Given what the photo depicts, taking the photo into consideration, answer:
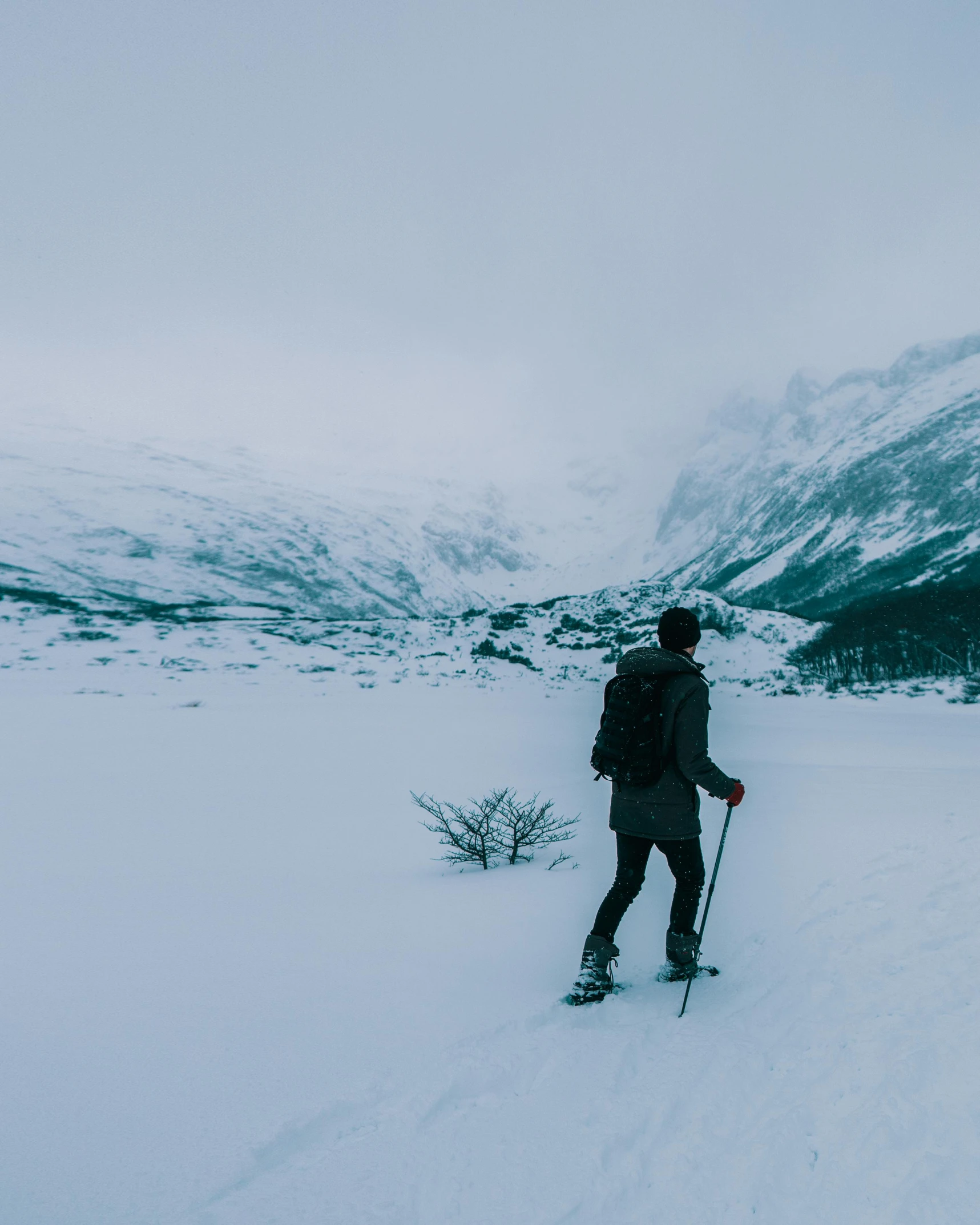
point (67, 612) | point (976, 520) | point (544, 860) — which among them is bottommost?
point (544, 860)

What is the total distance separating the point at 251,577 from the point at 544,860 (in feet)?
404

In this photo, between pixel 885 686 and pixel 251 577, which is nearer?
pixel 885 686

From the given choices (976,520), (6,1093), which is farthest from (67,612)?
(976,520)

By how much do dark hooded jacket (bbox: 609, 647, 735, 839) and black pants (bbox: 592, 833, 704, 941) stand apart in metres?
0.07

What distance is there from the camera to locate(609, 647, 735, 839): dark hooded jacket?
3498 mm

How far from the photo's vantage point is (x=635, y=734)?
3543 mm

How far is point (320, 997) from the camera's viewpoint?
3617 millimetres

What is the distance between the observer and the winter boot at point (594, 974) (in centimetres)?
361

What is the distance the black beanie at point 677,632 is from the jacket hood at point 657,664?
5 centimetres

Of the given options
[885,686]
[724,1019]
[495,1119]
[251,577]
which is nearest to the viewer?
[495,1119]

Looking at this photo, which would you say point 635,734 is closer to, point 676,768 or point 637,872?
point 676,768

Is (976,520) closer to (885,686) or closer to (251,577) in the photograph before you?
(885,686)

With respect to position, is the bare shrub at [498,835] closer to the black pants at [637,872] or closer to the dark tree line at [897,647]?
the black pants at [637,872]

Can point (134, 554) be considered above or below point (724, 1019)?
above
